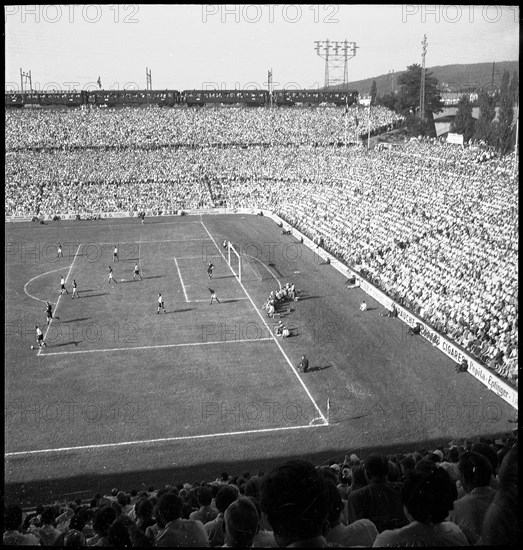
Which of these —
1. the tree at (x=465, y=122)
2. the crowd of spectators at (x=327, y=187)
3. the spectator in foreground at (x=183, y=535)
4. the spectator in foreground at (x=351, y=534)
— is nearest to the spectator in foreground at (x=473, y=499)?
the spectator in foreground at (x=351, y=534)

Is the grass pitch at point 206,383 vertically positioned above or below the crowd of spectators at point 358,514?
below

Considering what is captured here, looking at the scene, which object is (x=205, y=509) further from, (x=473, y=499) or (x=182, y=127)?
(x=182, y=127)

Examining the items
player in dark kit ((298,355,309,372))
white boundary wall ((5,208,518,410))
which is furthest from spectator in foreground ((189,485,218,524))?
player in dark kit ((298,355,309,372))

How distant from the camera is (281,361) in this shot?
2228 cm

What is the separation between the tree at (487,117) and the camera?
45500mm

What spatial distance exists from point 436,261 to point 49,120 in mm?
60513

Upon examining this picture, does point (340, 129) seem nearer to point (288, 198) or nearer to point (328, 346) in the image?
point (288, 198)

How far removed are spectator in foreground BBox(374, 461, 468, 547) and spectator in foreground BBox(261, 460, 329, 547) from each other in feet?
1.70

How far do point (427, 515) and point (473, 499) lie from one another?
1.33 m

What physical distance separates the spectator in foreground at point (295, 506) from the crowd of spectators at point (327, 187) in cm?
1634

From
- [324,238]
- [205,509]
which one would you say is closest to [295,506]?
[205,509]

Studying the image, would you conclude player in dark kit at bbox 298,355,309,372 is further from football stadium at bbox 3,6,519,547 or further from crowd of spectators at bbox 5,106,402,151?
crowd of spectators at bbox 5,106,402,151

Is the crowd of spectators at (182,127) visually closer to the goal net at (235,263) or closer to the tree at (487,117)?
the tree at (487,117)

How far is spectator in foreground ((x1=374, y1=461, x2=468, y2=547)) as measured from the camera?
3564 mm
